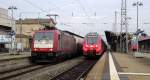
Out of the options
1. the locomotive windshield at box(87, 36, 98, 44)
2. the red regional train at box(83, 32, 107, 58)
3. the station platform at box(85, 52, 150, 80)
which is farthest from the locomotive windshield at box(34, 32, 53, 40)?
the locomotive windshield at box(87, 36, 98, 44)

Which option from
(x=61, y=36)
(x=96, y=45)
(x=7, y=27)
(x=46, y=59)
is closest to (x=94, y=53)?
(x=96, y=45)

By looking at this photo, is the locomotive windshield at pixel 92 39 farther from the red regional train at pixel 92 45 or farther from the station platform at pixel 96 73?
the station platform at pixel 96 73

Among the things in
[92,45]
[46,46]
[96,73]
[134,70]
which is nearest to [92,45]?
[92,45]

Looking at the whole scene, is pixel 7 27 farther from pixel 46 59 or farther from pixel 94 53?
pixel 46 59

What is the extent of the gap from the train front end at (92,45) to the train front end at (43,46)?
10.3m

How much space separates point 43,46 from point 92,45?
11.4 meters

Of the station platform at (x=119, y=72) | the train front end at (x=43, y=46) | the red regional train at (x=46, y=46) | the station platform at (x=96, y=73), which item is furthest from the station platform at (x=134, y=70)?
the train front end at (x=43, y=46)

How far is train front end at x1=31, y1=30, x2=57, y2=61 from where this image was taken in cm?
2875

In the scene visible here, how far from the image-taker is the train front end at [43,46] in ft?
94.3

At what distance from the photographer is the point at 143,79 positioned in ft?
54.5

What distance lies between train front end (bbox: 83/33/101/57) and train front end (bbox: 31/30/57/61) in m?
10.3

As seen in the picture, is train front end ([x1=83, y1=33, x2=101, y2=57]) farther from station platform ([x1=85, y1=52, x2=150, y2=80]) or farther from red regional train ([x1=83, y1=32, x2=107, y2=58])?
station platform ([x1=85, y1=52, x2=150, y2=80])

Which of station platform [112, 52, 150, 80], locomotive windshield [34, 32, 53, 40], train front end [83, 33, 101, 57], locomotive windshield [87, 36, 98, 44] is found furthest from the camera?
locomotive windshield [87, 36, 98, 44]

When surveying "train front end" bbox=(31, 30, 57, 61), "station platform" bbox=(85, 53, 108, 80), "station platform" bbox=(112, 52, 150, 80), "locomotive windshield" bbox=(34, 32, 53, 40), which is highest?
"locomotive windshield" bbox=(34, 32, 53, 40)
